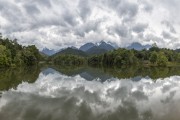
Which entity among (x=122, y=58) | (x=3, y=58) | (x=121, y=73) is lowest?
(x=121, y=73)

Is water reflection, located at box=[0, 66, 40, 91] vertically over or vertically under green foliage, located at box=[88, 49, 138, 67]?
under

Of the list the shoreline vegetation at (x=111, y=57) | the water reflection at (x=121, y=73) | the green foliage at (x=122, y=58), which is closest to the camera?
the water reflection at (x=121, y=73)

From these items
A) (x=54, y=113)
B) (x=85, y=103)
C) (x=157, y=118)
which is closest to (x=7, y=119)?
(x=54, y=113)

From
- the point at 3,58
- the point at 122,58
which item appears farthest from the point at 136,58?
the point at 3,58

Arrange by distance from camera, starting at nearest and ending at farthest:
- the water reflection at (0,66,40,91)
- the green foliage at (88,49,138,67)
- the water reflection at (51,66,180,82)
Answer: the water reflection at (0,66,40,91), the water reflection at (51,66,180,82), the green foliage at (88,49,138,67)

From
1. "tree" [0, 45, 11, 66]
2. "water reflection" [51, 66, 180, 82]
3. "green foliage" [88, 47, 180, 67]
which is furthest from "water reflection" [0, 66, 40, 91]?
"green foliage" [88, 47, 180, 67]

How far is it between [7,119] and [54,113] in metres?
3.76

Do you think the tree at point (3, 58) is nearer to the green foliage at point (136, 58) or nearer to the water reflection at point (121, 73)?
the water reflection at point (121, 73)

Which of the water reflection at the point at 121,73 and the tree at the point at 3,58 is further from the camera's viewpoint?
the tree at the point at 3,58

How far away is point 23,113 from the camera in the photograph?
1922 cm

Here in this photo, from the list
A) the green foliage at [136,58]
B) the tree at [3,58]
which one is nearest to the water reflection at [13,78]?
the tree at [3,58]

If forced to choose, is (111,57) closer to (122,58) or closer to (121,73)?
(122,58)

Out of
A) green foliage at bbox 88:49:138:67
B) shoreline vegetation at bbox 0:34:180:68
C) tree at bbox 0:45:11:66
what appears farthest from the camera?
green foliage at bbox 88:49:138:67

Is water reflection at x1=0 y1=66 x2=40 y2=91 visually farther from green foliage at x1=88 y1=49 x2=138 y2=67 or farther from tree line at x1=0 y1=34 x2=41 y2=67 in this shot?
green foliage at x1=88 y1=49 x2=138 y2=67
